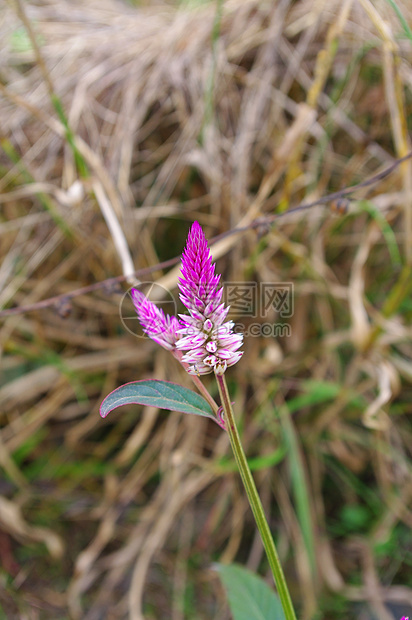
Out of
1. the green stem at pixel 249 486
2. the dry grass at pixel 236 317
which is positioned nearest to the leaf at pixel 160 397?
the green stem at pixel 249 486

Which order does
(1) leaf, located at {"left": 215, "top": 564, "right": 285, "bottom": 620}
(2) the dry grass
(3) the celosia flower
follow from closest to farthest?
(3) the celosia flower < (1) leaf, located at {"left": 215, "top": 564, "right": 285, "bottom": 620} < (2) the dry grass

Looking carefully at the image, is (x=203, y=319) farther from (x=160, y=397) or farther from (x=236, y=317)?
(x=236, y=317)

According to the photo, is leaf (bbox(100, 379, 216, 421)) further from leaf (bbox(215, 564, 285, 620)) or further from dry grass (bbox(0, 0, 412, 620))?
dry grass (bbox(0, 0, 412, 620))

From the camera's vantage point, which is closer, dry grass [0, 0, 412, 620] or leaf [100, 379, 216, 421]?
leaf [100, 379, 216, 421]

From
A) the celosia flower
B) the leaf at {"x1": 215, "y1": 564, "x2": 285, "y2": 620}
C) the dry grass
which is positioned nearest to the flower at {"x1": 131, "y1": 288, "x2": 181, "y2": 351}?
the celosia flower

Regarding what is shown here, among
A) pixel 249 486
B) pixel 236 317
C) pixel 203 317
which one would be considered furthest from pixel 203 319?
pixel 236 317

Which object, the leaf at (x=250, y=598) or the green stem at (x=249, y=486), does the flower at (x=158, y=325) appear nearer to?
the green stem at (x=249, y=486)

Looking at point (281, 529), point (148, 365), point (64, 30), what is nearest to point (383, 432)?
point (281, 529)
